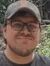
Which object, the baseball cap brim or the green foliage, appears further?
the green foliage

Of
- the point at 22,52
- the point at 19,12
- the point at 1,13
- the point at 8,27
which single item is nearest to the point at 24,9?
the point at 19,12

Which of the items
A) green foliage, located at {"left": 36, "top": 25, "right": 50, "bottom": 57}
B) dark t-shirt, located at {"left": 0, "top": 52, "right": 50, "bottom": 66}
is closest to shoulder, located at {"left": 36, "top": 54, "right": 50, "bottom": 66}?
dark t-shirt, located at {"left": 0, "top": 52, "right": 50, "bottom": 66}

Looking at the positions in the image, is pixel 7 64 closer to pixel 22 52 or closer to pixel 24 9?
pixel 22 52

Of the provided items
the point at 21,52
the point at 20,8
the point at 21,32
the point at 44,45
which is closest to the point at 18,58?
the point at 21,52

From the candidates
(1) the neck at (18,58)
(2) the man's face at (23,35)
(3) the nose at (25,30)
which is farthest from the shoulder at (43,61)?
(3) the nose at (25,30)

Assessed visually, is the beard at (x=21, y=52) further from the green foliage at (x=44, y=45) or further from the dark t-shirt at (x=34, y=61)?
the green foliage at (x=44, y=45)

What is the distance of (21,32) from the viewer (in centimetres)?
214

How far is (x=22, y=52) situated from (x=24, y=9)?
32 cm

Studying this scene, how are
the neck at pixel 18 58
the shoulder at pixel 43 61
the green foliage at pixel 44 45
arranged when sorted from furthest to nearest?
the green foliage at pixel 44 45
the shoulder at pixel 43 61
the neck at pixel 18 58

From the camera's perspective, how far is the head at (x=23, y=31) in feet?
7.02

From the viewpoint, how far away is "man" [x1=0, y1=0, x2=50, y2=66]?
2.14m

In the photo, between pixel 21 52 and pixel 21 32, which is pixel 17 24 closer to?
pixel 21 32

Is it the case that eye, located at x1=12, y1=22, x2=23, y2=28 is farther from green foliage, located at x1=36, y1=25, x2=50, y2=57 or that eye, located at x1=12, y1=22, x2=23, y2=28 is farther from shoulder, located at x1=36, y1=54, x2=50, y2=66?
green foliage, located at x1=36, y1=25, x2=50, y2=57

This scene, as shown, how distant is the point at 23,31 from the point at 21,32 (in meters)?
0.02
